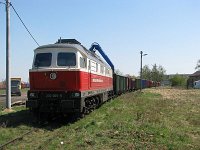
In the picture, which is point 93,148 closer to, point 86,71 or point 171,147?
point 171,147

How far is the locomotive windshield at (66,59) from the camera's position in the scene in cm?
1700

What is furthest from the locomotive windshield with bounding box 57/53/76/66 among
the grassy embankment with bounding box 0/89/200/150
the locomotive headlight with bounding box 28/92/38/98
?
the grassy embankment with bounding box 0/89/200/150

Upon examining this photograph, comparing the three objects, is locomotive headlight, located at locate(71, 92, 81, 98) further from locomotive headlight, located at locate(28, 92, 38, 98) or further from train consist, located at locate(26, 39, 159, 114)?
locomotive headlight, located at locate(28, 92, 38, 98)

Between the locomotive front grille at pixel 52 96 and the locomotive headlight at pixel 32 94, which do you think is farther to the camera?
the locomotive headlight at pixel 32 94

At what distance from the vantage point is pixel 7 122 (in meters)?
16.4

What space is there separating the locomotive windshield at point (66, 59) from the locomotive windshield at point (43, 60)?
0.44 meters

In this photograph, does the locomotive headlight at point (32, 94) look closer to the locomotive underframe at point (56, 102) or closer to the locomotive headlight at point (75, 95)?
the locomotive underframe at point (56, 102)

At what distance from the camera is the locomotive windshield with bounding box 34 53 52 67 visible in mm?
17266

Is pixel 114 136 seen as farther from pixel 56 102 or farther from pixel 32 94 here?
pixel 32 94

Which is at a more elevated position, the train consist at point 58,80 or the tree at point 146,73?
the tree at point 146,73

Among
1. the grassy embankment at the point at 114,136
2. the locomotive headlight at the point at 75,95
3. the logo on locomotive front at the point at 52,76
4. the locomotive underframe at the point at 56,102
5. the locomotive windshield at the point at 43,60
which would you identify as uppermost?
the locomotive windshield at the point at 43,60

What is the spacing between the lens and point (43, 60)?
57.0 ft

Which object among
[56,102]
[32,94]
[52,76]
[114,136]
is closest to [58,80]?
[52,76]

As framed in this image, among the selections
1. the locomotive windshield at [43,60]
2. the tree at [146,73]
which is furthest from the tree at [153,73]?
the locomotive windshield at [43,60]
